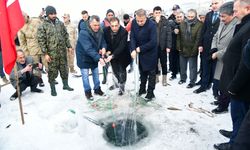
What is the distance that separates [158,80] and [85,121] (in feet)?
9.56

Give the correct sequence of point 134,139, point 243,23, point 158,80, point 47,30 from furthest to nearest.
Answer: point 158,80
point 47,30
point 134,139
point 243,23

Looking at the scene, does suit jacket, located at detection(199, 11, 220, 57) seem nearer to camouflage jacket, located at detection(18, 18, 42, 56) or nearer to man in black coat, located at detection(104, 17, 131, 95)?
man in black coat, located at detection(104, 17, 131, 95)

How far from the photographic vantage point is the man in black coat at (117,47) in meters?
5.17

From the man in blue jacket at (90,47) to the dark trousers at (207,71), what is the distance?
2347 mm

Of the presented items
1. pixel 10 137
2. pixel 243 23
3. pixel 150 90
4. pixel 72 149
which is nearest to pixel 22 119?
pixel 10 137

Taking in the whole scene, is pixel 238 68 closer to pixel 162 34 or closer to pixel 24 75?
pixel 162 34

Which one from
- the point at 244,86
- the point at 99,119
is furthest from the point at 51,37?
the point at 244,86

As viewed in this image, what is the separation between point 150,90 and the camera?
5.27 metres

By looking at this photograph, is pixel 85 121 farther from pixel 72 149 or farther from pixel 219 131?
pixel 219 131

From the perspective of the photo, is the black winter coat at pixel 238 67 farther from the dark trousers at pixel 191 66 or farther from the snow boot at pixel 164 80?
the snow boot at pixel 164 80

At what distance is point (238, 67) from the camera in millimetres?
2844

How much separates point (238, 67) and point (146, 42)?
243 cm

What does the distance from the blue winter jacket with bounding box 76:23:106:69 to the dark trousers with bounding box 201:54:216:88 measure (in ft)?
7.76

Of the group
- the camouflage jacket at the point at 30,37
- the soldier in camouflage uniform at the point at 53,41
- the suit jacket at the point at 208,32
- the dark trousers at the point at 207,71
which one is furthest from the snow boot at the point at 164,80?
the camouflage jacket at the point at 30,37
